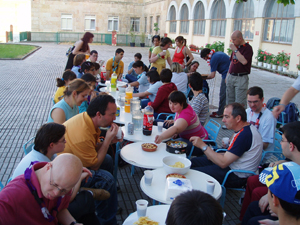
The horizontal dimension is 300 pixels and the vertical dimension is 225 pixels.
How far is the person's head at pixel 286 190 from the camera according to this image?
1.63 m

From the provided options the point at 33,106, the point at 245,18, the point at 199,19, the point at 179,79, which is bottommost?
the point at 33,106

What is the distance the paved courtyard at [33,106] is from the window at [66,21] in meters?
19.0

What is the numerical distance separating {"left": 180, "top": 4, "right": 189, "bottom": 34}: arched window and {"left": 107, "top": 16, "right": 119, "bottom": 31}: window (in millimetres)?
10658

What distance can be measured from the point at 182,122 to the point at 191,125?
0.29 meters

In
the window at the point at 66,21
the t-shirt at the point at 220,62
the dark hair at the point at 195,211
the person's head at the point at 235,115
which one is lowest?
the dark hair at the point at 195,211

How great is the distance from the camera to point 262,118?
3.71 metres

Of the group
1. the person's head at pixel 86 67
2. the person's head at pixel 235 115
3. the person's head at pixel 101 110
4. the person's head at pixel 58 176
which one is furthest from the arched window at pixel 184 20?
the person's head at pixel 58 176

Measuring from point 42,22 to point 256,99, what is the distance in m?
34.3

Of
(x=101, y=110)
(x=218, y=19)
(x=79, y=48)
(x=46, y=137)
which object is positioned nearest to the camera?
(x=46, y=137)

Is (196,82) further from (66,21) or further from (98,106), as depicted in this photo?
(66,21)

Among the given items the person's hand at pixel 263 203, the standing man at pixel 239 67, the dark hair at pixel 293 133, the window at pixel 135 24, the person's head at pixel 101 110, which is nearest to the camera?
the dark hair at pixel 293 133

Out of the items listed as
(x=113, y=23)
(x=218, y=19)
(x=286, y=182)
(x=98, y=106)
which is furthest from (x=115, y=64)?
(x=113, y=23)

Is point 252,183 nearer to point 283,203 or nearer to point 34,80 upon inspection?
point 283,203

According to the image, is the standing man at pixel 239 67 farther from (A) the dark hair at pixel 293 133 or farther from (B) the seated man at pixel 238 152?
(A) the dark hair at pixel 293 133
